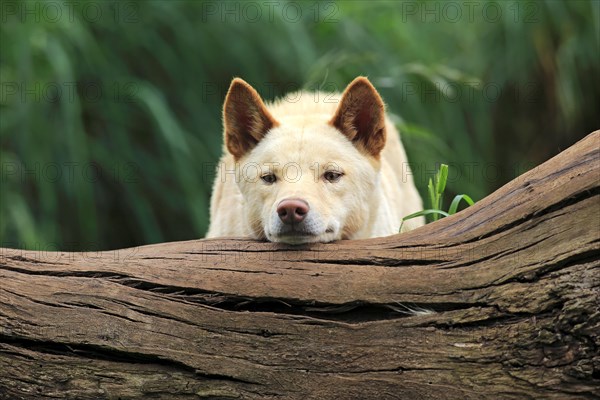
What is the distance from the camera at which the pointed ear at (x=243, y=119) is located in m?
3.41

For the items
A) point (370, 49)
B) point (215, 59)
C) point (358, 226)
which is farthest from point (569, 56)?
point (358, 226)

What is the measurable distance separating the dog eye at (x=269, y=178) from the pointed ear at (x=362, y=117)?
1.38ft

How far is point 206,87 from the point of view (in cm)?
680

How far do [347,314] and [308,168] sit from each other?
776 millimetres

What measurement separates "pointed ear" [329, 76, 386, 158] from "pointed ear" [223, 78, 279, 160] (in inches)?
12.7

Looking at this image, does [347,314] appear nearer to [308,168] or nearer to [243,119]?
[308,168]

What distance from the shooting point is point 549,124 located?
24.4 ft

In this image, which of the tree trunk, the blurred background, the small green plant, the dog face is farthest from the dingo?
the blurred background

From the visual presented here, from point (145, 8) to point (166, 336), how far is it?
4573 mm

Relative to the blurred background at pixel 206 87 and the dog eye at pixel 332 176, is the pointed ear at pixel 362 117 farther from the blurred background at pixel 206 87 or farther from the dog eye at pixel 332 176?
the blurred background at pixel 206 87

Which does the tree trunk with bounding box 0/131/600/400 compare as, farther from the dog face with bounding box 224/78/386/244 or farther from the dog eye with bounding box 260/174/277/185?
the dog eye with bounding box 260/174/277/185

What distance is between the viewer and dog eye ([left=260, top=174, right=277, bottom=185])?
337 cm

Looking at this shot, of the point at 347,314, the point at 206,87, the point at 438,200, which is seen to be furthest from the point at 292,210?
the point at 206,87

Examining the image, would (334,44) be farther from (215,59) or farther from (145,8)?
(145,8)
